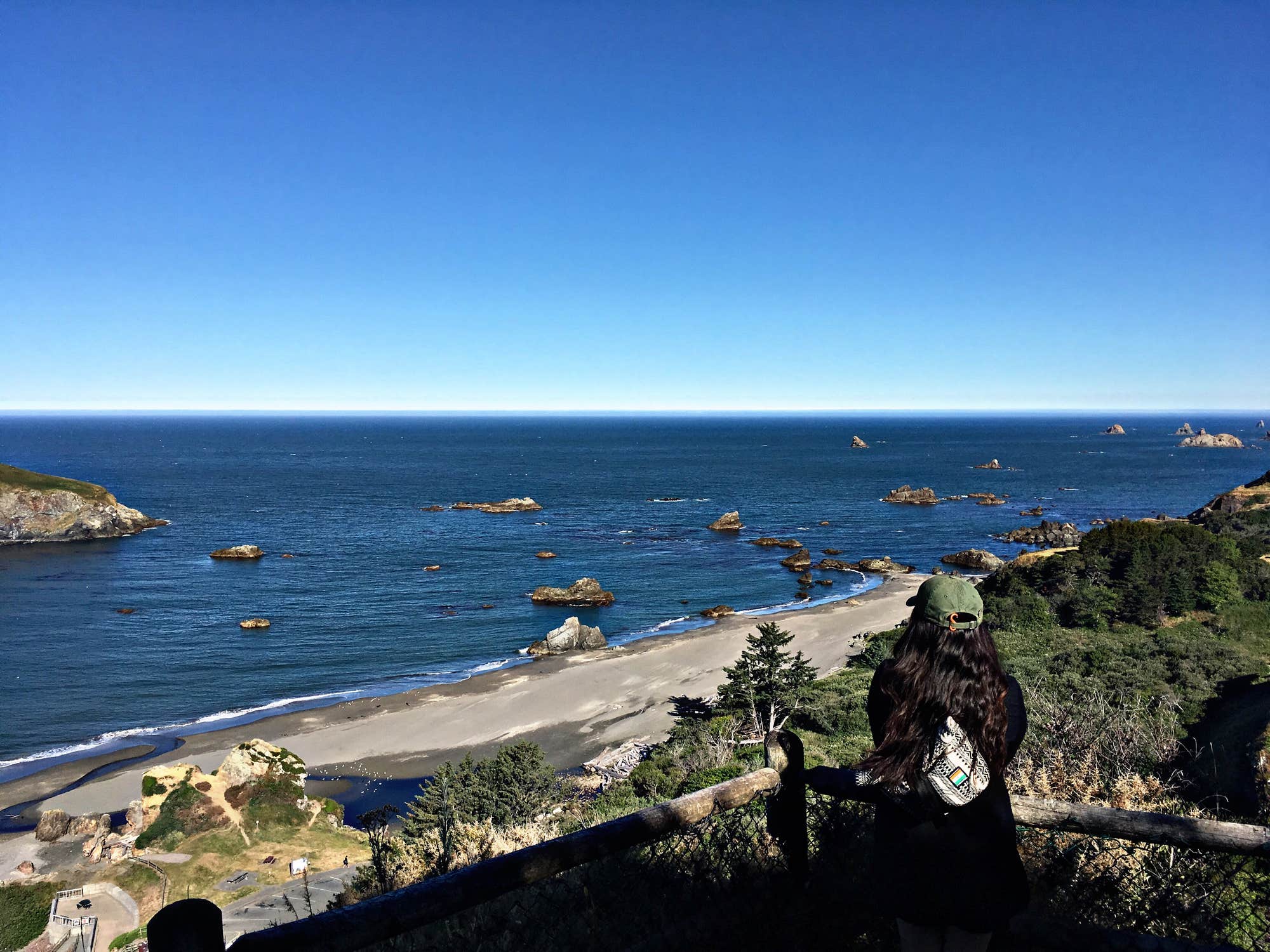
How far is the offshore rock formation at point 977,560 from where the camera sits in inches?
2015

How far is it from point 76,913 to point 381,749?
1060cm

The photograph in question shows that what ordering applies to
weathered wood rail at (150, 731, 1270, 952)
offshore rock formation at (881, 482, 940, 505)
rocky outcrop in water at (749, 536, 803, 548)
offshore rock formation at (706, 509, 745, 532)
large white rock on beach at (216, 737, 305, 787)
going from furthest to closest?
offshore rock formation at (881, 482, 940, 505)
offshore rock formation at (706, 509, 745, 532)
rocky outcrop in water at (749, 536, 803, 548)
large white rock on beach at (216, 737, 305, 787)
weathered wood rail at (150, 731, 1270, 952)

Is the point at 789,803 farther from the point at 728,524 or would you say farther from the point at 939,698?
the point at 728,524

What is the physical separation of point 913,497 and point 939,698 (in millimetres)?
87663

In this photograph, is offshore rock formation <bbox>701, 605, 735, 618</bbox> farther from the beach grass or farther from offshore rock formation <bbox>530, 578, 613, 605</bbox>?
the beach grass

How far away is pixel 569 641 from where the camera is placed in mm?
36844

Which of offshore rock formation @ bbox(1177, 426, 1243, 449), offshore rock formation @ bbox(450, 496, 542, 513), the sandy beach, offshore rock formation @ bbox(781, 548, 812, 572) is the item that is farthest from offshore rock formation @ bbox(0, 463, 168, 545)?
offshore rock formation @ bbox(1177, 426, 1243, 449)

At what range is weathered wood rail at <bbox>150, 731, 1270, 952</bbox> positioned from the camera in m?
2.60

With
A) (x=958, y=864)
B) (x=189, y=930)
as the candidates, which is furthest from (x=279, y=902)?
(x=958, y=864)

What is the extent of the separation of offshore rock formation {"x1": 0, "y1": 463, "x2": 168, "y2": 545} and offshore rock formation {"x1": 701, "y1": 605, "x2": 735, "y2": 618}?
5482cm

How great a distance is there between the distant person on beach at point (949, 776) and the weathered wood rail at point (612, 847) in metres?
1.04

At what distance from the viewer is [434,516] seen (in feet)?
249

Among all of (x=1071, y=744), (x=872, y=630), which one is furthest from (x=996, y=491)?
(x=1071, y=744)

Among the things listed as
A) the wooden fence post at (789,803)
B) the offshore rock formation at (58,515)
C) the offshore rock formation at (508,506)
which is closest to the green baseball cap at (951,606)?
the wooden fence post at (789,803)
